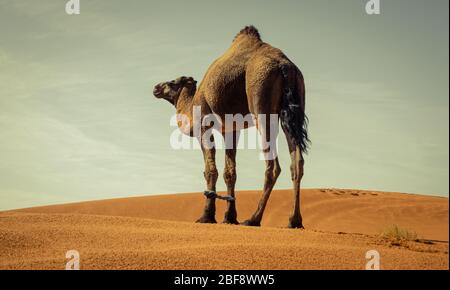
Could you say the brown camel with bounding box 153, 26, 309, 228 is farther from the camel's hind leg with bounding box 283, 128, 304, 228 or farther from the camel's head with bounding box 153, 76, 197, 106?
the camel's head with bounding box 153, 76, 197, 106

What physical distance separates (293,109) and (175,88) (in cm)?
464

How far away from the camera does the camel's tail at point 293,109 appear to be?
34.8 ft

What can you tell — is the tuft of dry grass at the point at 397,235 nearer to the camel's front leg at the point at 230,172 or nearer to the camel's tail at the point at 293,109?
the camel's tail at the point at 293,109

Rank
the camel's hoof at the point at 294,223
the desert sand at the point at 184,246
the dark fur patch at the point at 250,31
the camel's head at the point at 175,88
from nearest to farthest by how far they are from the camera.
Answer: the desert sand at the point at 184,246 → the camel's hoof at the point at 294,223 → the dark fur patch at the point at 250,31 → the camel's head at the point at 175,88

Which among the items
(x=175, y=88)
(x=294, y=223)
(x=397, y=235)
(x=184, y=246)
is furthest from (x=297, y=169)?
(x=175, y=88)

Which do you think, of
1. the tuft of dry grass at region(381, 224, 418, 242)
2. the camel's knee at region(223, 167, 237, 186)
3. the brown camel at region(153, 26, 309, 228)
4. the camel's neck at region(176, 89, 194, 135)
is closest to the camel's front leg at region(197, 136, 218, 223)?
the brown camel at region(153, 26, 309, 228)

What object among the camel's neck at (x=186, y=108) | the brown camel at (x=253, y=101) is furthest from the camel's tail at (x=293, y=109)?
the camel's neck at (x=186, y=108)

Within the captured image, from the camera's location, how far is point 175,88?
14383 mm

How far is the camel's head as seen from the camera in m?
14.2

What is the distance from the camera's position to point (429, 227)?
18.5 meters

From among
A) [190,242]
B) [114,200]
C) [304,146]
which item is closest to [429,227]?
[304,146]

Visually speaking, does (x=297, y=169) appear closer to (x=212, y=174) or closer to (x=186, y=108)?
(x=212, y=174)

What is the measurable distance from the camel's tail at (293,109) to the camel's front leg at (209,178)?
2.34m
